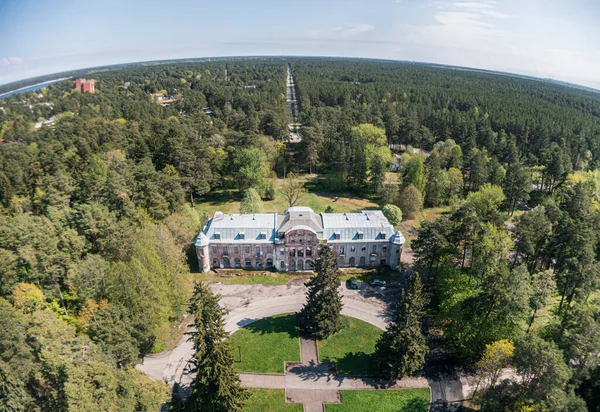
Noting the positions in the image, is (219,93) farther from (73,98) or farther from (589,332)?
(589,332)

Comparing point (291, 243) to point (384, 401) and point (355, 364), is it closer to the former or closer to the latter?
point (355, 364)

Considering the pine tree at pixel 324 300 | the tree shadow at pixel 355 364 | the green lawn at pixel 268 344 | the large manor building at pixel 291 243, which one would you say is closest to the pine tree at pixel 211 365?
the green lawn at pixel 268 344

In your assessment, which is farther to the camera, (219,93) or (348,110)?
(219,93)

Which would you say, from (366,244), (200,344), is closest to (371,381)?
(200,344)

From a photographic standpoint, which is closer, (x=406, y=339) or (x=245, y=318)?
(x=406, y=339)

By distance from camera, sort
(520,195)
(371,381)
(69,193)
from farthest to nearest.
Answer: (520,195), (69,193), (371,381)

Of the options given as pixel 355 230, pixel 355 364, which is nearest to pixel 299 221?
pixel 355 230
